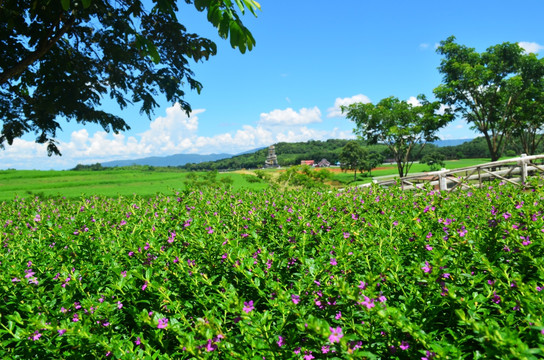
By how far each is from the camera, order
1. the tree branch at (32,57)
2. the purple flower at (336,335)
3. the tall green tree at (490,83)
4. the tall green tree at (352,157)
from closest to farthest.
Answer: the purple flower at (336,335) → the tree branch at (32,57) → the tall green tree at (490,83) → the tall green tree at (352,157)

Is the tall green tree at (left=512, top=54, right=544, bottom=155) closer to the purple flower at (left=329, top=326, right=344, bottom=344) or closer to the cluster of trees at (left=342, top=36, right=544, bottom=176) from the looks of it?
the cluster of trees at (left=342, top=36, right=544, bottom=176)

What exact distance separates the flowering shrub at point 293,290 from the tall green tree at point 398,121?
23.8 m

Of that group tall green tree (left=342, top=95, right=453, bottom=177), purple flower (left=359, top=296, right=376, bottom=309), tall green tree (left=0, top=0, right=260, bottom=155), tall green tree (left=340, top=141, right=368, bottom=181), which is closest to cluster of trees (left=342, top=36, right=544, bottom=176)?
tall green tree (left=342, top=95, right=453, bottom=177)

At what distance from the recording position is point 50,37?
27.2ft

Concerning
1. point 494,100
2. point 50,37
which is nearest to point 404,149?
point 494,100

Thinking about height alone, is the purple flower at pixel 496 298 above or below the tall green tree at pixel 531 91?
below

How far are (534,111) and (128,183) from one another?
31.8m

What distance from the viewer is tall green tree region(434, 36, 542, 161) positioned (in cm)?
2370

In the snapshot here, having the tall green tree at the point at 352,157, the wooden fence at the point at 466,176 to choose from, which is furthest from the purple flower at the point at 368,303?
the tall green tree at the point at 352,157

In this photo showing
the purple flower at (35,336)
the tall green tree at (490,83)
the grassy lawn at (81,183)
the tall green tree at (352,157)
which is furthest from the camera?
the tall green tree at (352,157)

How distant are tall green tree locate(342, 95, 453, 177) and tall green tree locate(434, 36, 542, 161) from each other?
1.70m

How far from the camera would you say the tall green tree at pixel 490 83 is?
2370cm

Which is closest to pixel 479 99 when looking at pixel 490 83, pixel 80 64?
pixel 490 83

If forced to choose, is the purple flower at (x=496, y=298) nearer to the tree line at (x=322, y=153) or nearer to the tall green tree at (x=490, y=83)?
the tall green tree at (x=490, y=83)
